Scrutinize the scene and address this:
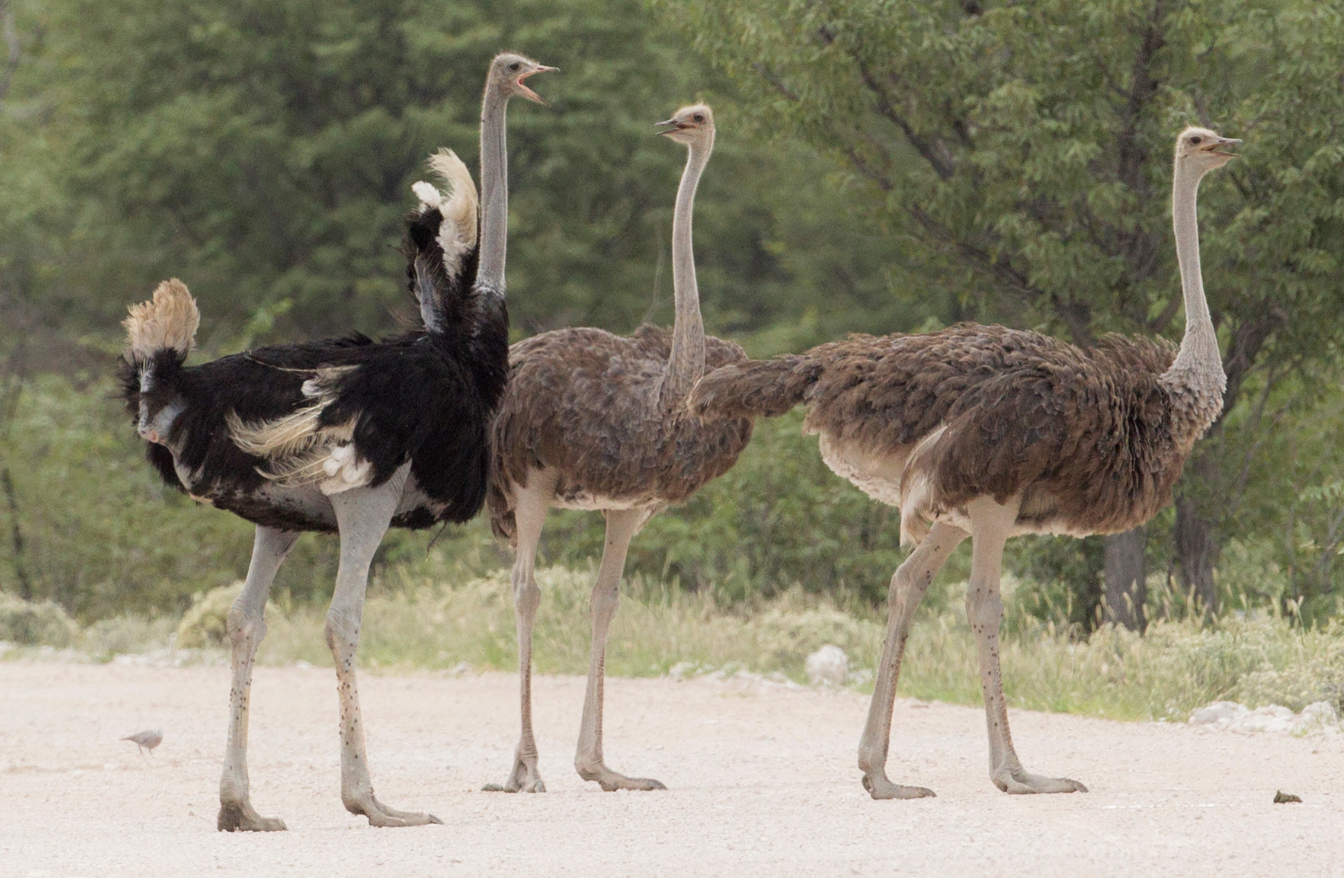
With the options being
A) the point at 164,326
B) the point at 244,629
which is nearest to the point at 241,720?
the point at 244,629

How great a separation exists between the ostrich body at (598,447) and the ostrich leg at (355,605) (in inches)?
44.7

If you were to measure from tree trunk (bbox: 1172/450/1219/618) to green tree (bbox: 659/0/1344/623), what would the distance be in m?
0.01

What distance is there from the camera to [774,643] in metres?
11.1

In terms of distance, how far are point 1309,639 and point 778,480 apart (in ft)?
15.9

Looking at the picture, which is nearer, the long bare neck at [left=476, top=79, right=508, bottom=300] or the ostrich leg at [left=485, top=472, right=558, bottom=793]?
the long bare neck at [left=476, top=79, right=508, bottom=300]

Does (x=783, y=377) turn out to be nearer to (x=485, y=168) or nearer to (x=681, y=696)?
(x=485, y=168)

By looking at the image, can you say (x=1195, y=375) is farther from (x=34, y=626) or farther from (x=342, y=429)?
(x=34, y=626)

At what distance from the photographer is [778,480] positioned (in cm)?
1341

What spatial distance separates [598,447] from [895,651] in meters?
1.36

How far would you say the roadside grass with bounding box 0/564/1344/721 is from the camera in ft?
29.7

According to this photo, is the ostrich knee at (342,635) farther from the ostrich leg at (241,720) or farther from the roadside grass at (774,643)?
the roadside grass at (774,643)

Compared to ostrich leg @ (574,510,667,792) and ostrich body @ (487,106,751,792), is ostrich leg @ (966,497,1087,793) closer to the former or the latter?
ostrich body @ (487,106,751,792)

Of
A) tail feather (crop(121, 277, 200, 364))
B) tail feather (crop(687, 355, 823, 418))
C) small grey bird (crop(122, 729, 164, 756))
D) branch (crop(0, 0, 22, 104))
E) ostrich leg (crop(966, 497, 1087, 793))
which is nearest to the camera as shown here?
tail feather (crop(121, 277, 200, 364))

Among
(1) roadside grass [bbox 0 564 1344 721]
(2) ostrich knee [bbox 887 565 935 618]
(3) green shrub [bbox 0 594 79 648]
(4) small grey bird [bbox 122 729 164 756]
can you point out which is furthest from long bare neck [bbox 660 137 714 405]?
(3) green shrub [bbox 0 594 79 648]
